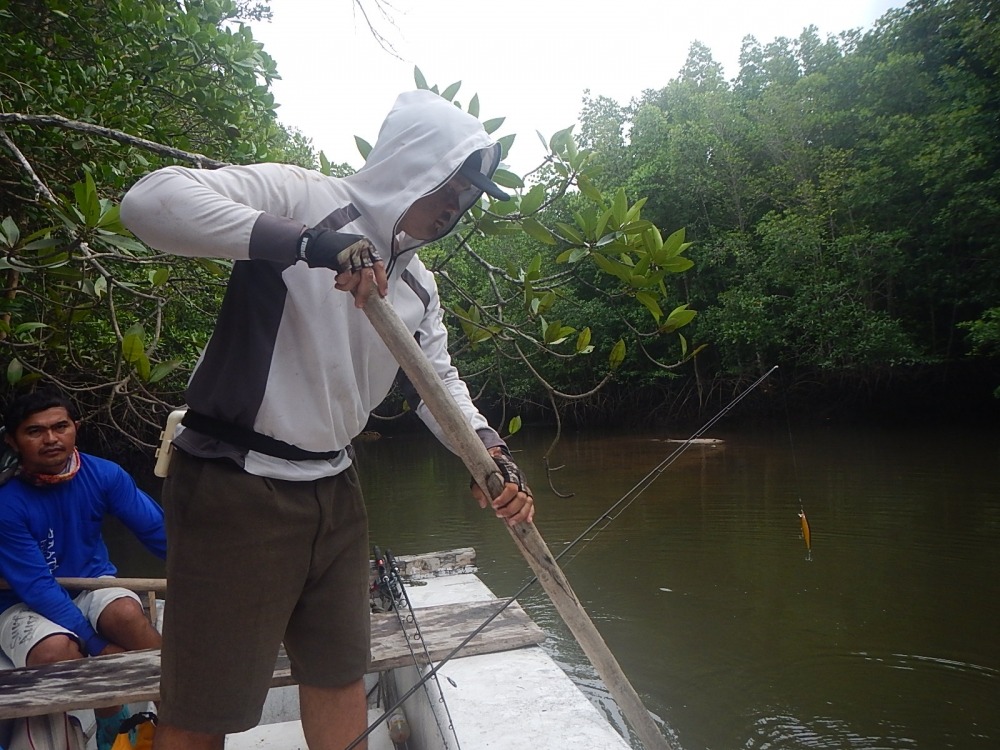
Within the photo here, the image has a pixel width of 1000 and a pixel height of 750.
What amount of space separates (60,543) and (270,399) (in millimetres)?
1857

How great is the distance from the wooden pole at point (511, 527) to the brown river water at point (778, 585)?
135 centimetres

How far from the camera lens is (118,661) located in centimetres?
220

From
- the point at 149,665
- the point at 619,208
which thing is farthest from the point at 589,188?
the point at 149,665

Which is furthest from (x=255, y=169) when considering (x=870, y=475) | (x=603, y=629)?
(x=870, y=475)

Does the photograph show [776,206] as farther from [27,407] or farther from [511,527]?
[511,527]

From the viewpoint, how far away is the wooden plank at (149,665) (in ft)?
6.36

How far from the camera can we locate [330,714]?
164 centimetres

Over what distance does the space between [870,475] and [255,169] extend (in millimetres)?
11769

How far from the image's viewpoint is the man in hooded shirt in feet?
4.56

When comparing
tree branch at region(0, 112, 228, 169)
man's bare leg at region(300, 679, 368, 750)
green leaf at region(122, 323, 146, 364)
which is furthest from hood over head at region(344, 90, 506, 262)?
green leaf at region(122, 323, 146, 364)

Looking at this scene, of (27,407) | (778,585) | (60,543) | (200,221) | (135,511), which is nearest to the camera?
(200,221)

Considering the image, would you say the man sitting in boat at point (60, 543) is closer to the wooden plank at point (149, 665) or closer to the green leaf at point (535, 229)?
the wooden plank at point (149, 665)

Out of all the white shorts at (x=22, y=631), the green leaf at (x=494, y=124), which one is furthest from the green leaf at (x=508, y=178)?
the white shorts at (x=22, y=631)

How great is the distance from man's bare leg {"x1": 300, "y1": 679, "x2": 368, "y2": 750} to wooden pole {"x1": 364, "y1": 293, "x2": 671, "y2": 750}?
0.54 meters
